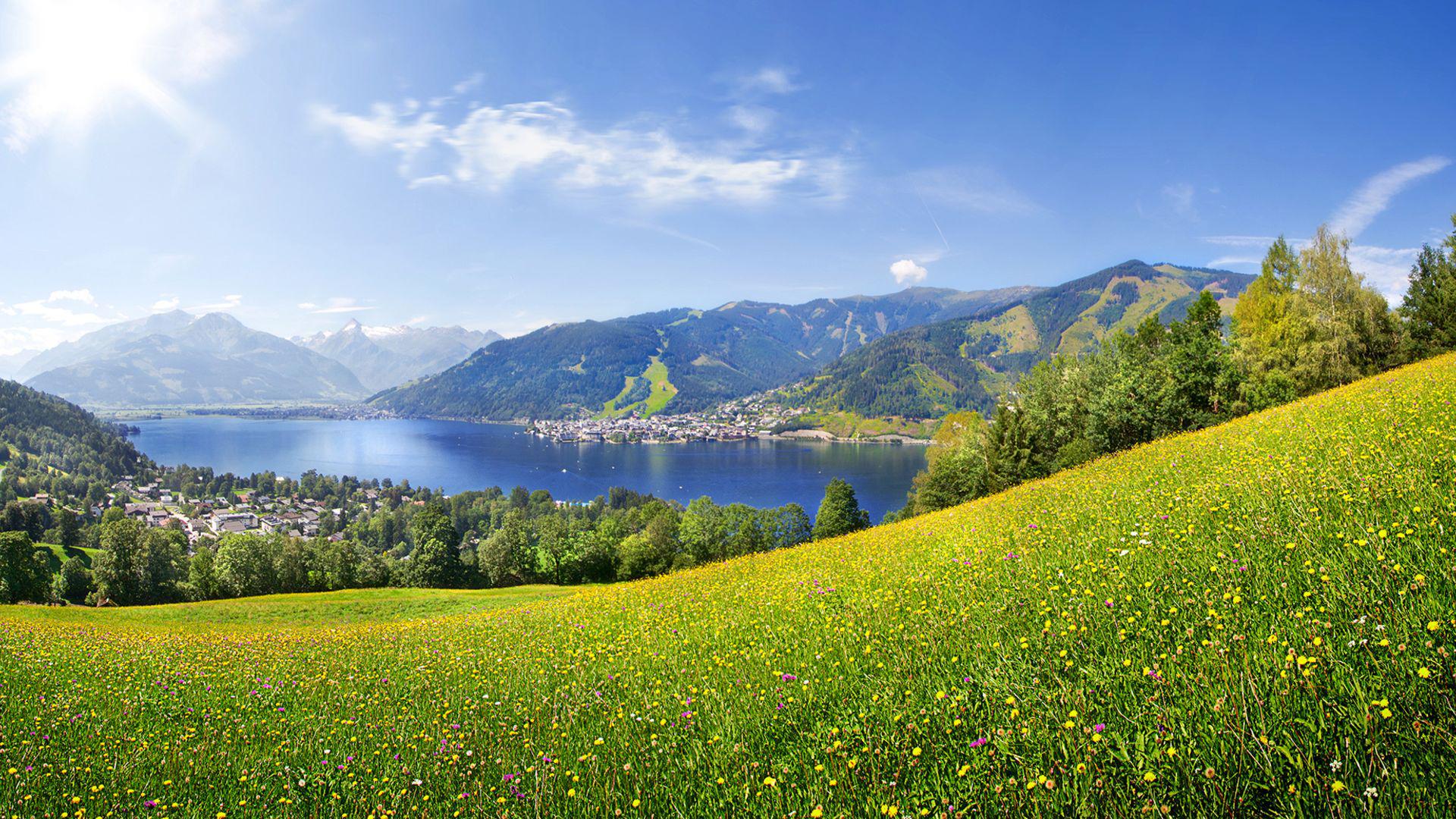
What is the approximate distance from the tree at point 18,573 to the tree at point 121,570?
134 inches

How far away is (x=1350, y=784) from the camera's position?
2779mm

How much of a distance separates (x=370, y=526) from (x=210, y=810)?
422ft

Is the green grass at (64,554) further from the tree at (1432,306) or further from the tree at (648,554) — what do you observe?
the tree at (1432,306)

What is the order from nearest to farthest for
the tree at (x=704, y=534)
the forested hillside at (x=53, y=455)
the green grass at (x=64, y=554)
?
the tree at (x=704, y=534) → the green grass at (x=64, y=554) → the forested hillside at (x=53, y=455)

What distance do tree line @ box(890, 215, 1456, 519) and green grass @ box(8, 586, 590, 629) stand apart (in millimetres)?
34668

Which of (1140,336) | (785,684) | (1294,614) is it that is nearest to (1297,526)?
(1294,614)

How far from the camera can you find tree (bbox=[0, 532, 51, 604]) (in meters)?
44.9

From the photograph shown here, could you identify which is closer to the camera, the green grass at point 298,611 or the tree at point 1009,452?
the green grass at point 298,611

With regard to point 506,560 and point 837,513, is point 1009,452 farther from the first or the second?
point 506,560

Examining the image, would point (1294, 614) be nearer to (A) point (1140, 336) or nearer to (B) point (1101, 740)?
(B) point (1101, 740)

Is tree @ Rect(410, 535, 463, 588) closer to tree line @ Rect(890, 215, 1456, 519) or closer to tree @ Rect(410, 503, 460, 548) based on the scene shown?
tree @ Rect(410, 503, 460, 548)

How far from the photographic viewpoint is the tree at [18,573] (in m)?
44.9

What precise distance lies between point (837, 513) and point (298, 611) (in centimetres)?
4281

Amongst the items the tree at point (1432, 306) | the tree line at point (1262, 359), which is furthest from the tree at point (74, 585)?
the tree at point (1432, 306)
